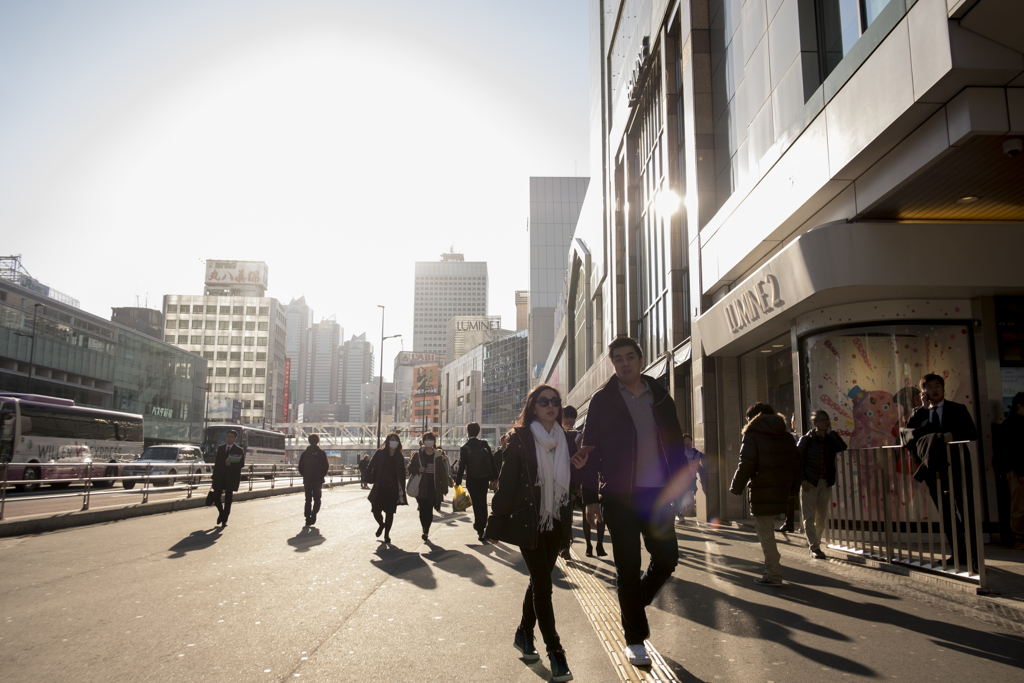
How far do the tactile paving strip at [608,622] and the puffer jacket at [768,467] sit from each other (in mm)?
1634

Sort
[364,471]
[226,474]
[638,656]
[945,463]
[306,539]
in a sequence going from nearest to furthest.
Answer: [638,656] < [945,463] < [306,539] < [226,474] < [364,471]

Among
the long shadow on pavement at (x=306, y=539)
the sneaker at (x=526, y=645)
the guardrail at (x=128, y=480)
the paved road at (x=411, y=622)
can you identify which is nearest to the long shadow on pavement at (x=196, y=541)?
the paved road at (x=411, y=622)

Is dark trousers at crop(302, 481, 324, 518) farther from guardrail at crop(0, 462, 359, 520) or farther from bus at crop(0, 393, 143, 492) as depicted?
bus at crop(0, 393, 143, 492)

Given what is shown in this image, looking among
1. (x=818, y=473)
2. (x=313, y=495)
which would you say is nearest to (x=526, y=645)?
(x=818, y=473)

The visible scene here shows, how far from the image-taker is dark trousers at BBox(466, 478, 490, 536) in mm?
10461

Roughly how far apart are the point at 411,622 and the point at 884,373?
8270 millimetres

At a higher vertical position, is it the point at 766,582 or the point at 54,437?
the point at 54,437

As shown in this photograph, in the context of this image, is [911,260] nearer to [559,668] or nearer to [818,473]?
[818,473]

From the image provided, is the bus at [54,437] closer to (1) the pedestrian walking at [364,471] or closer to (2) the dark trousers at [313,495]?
(1) the pedestrian walking at [364,471]

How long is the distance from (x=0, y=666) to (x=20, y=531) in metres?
8.30

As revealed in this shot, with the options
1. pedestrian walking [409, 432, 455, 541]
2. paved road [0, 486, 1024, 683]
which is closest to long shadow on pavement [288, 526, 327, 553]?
paved road [0, 486, 1024, 683]

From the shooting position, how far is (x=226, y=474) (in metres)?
13.0

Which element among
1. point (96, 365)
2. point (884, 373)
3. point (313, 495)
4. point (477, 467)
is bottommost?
point (313, 495)

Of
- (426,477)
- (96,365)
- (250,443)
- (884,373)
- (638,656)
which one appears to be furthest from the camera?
(96,365)
